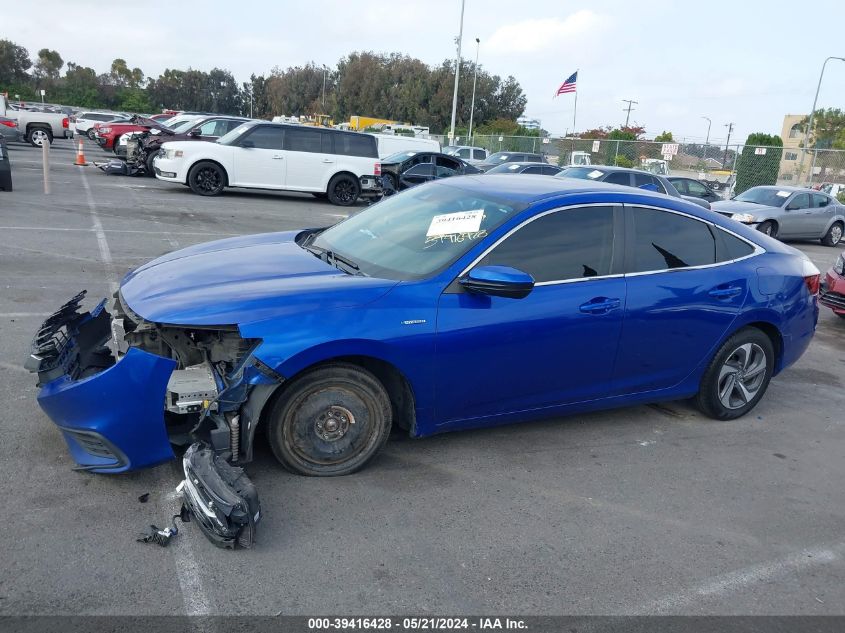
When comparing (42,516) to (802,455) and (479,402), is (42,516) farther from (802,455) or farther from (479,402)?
(802,455)

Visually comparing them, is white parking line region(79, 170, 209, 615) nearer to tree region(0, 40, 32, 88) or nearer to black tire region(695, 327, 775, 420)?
black tire region(695, 327, 775, 420)

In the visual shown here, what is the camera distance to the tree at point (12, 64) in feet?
267

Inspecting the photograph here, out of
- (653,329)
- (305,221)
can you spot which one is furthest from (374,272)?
(305,221)

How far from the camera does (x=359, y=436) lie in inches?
156

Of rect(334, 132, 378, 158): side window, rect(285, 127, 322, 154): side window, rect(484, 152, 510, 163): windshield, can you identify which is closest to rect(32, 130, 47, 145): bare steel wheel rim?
rect(285, 127, 322, 154): side window

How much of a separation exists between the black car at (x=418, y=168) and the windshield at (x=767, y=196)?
23.6 feet

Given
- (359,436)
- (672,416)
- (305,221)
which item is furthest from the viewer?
(305,221)

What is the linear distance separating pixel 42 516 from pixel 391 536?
165 centimetres

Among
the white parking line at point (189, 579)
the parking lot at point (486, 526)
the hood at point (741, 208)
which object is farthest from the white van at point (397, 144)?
the white parking line at point (189, 579)

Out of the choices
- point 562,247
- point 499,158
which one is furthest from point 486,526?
point 499,158

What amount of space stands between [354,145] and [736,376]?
46.0 ft

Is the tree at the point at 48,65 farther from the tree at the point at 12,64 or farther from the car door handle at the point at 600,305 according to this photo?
the car door handle at the point at 600,305

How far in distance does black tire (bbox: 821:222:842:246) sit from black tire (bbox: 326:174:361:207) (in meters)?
11.8

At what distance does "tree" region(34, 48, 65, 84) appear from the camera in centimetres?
8900
